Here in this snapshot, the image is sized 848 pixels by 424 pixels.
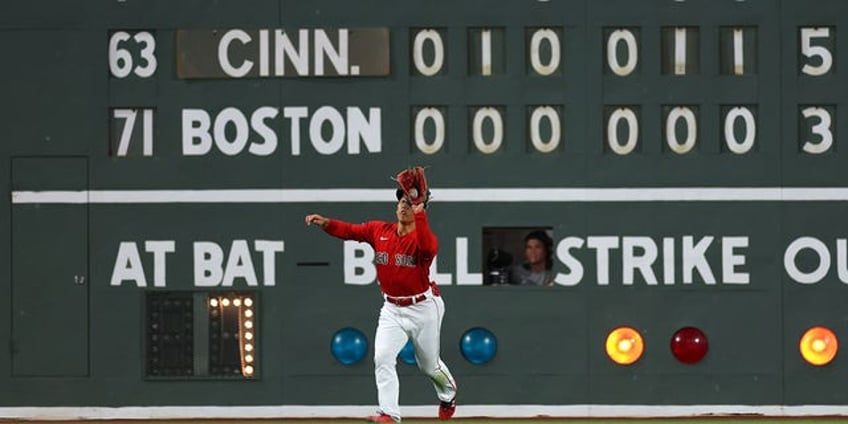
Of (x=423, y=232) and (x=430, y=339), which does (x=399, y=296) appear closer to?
(x=430, y=339)

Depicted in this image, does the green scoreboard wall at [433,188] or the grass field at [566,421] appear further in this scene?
the green scoreboard wall at [433,188]

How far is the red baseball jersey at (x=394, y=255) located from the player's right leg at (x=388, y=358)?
0.54 ft

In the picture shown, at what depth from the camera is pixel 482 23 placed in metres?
13.1

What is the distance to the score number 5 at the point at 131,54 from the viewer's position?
13227mm

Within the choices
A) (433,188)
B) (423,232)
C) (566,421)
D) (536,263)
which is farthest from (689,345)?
(423,232)

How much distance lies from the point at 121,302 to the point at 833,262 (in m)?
4.78

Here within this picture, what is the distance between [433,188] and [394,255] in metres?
1.32

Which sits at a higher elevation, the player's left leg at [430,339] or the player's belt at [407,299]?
the player's belt at [407,299]

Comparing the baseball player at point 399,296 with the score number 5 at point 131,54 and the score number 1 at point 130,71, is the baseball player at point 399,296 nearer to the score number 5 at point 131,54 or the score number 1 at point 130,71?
the score number 1 at point 130,71

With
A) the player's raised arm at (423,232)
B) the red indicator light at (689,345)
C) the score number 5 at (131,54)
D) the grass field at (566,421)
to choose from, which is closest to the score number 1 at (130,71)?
the score number 5 at (131,54)

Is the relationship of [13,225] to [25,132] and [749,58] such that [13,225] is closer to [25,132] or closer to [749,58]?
[25,132]

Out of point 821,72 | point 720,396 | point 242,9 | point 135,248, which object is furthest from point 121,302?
point 821,72

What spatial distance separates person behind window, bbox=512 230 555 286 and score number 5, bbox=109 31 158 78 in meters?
2.78

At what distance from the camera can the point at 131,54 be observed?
13242mm
